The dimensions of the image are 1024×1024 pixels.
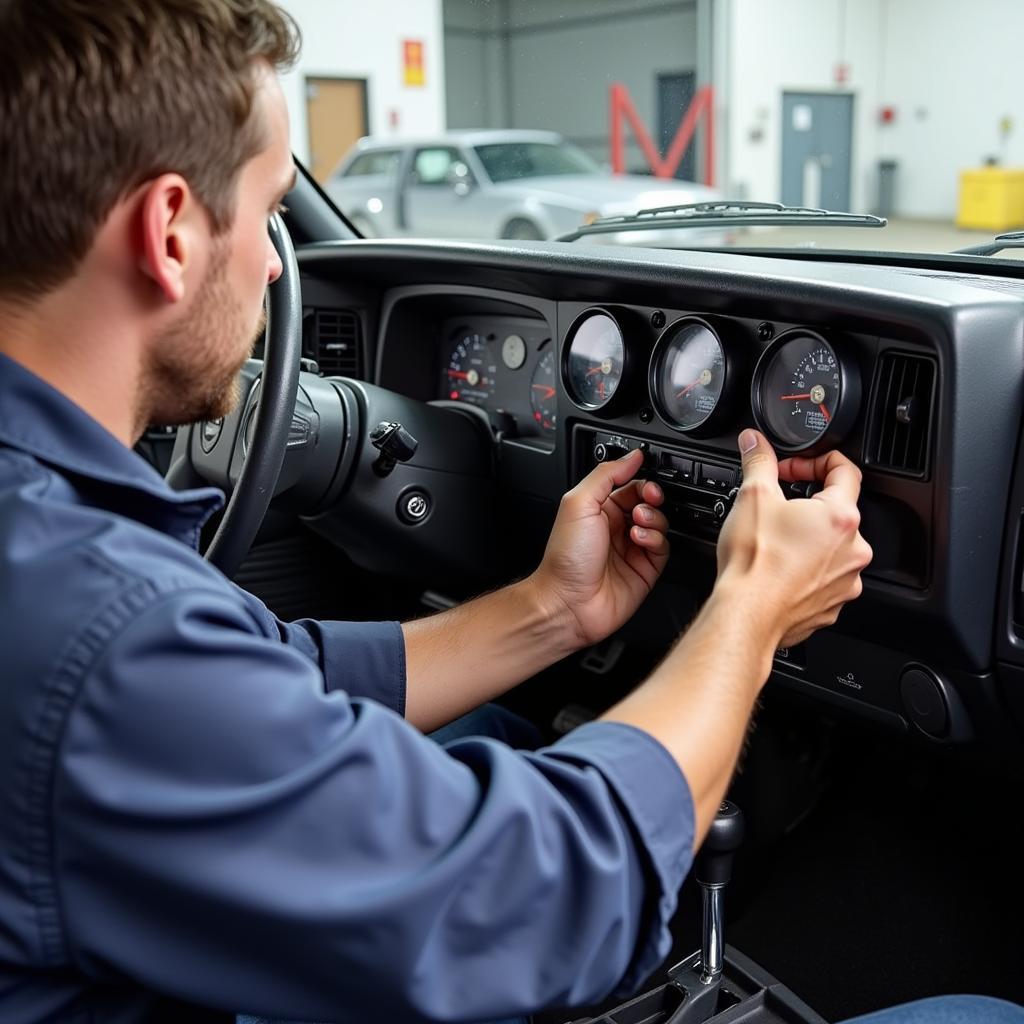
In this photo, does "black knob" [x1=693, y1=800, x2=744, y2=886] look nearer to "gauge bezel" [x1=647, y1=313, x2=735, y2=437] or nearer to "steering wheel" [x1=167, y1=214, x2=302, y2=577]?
"gauge bezel" [x1=647, y1=313, x2=735, y2=437]

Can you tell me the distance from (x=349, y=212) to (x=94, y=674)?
85.9 inches

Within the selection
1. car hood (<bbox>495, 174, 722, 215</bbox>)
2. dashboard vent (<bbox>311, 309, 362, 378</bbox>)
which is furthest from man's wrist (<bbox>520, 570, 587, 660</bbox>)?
car hood (<bbox>495, 174, 722, 215</bbox>)

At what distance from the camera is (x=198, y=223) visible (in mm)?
911

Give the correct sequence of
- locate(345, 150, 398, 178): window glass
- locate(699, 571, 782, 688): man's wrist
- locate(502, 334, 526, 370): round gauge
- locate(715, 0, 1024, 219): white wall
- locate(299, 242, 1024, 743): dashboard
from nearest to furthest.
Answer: locate(699, 571, 782, 688): man's wrist
locate(299, 242, 1024, 743): dashboard
locate(502, 334, 526, 370): round gauge
locate(715, 0, 1024, 219): white wall
locate(345, 150, 398, 178): window glass

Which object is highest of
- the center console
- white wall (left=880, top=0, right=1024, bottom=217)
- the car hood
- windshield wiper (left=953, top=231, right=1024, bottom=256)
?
white wall (left=880, top=0, right=1024, bottom=217)

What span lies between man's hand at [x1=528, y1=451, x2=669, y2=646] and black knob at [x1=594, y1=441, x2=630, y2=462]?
10.7 inches

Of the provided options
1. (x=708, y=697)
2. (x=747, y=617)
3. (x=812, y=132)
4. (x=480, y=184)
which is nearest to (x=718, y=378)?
(x=747, y=617)

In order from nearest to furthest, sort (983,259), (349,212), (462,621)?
(462,621) → (983,259) → (349,212)

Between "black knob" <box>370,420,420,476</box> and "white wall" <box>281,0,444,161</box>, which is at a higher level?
"white wall" <box>281,0,444,161</box>

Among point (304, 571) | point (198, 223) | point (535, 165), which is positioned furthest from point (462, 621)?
point (535, 165)

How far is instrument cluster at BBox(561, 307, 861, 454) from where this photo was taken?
4.91 ft

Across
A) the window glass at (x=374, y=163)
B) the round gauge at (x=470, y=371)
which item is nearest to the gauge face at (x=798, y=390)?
the round gauge at (x=470, y=371)

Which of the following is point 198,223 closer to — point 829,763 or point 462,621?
point 462,621

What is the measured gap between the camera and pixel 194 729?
2.49ft
